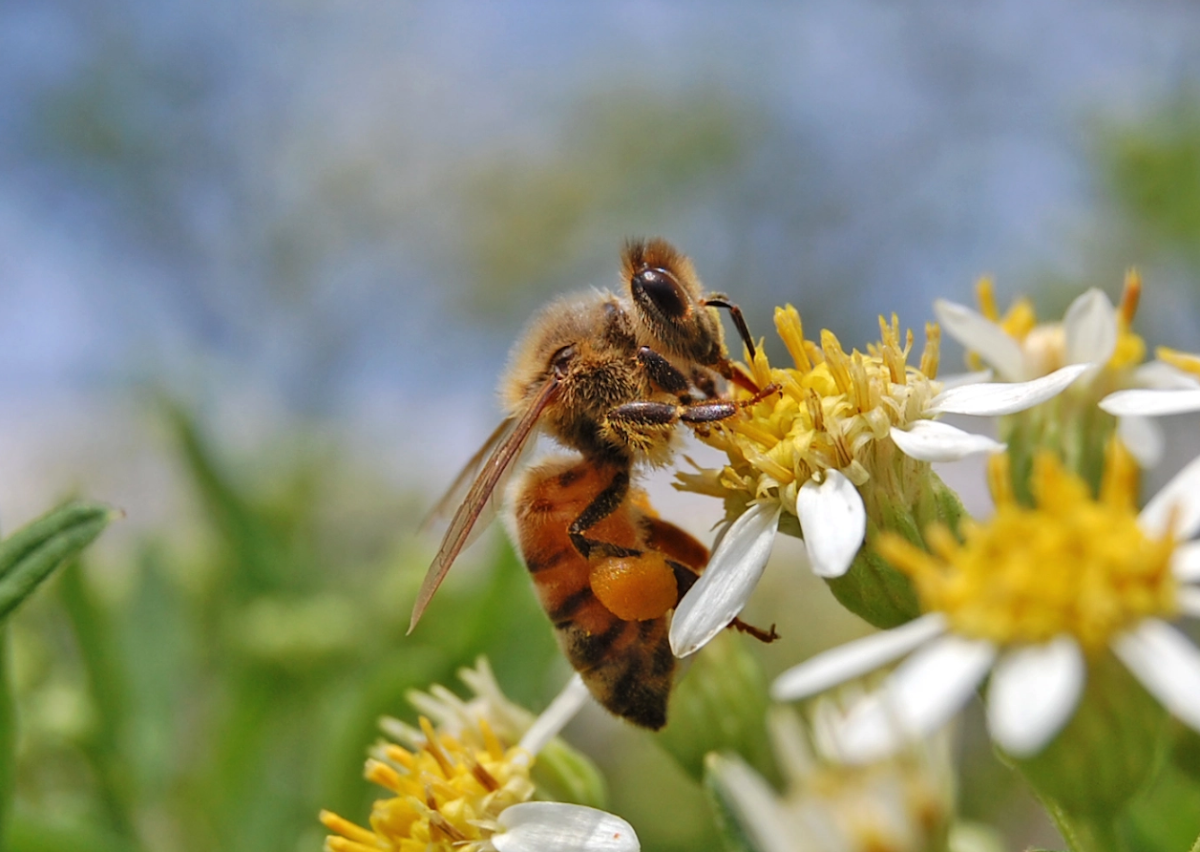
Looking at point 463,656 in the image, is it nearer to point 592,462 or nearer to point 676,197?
point 592,462

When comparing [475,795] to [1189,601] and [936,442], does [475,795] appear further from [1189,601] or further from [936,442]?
[1189,601]

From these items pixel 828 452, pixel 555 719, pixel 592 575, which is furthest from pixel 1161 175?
pixel 555 719

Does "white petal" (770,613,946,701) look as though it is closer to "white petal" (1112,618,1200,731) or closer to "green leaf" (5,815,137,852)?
"white petal" (1112,618,1200,731)

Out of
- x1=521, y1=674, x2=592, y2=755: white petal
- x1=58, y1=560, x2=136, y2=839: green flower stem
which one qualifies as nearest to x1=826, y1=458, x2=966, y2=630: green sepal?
x1=521, y1=674, x2=592, y2=755: white petal

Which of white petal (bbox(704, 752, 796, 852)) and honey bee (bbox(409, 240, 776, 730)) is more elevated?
honey bee (bbox(409, 240, 776, 730))

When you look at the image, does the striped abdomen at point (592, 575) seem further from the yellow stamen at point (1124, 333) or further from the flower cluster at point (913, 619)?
the yellow stamen at point (1124, 333)

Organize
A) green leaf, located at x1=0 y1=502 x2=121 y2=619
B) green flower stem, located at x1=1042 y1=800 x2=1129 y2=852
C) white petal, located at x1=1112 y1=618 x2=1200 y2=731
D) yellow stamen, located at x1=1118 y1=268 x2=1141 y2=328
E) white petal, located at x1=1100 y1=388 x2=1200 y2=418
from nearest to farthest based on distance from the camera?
white petal, located at x1=1112 y1=618 x2=1200 y2=731
green flower stem, located at x1=1042 y1=800 x2=1129 y2=852
green leaf, located at x1=0 y1=502 x2=121 y2=619
white petal, located at x1=1100 y1=388 x2=1200 y2=418
yellow stamen, located at x1=1118 y1=268 x2=1141 y2=328

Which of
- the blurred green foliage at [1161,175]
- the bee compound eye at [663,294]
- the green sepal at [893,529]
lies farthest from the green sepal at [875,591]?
the blurred green foliage at [1161,175]
